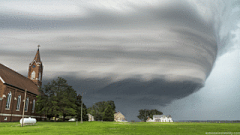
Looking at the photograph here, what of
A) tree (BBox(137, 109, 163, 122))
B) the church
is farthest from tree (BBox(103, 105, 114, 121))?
tree (BBox(137, 109, 163, 122))

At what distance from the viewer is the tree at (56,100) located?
67.4 meters

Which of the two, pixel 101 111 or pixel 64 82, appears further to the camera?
pixel 101 111

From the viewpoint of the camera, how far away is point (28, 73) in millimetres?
97438

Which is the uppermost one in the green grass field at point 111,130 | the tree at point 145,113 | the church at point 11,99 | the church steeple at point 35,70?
the church steeple at point 35,70

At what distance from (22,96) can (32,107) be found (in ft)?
41.5

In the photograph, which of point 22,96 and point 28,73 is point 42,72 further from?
point 22,96

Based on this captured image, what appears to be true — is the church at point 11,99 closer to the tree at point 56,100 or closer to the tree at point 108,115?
the tree at point 56,100

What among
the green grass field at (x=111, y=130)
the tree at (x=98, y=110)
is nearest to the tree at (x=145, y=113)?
the tree at (x=98, y=110)

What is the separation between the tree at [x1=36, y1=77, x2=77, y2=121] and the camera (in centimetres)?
6744

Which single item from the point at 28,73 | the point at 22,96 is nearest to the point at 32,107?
the point at 22,96

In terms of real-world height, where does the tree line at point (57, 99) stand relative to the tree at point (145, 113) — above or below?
above

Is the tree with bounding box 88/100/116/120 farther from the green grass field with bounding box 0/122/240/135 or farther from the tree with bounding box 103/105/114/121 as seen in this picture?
the green grass field with bounding box 0/122/240/135

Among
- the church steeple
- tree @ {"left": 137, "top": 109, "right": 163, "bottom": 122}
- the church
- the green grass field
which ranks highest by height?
the church steeple

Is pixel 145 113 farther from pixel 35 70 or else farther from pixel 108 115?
pixel 35 70
